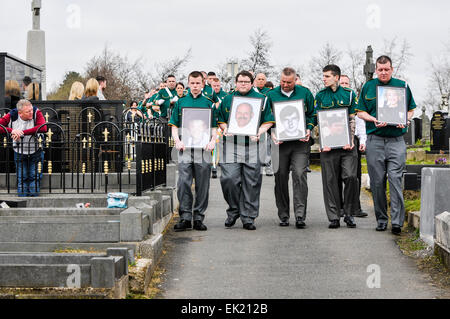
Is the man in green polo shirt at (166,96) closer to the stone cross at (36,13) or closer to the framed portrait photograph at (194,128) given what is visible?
the stone cross at (36,13)

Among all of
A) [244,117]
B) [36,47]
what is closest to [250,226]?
[244,117]

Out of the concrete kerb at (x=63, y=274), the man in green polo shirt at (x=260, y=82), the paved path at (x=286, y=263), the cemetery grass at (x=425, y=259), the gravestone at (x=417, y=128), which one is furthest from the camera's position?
the gravestone at (x=417, y=128)

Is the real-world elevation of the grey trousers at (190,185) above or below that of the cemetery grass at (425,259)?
above

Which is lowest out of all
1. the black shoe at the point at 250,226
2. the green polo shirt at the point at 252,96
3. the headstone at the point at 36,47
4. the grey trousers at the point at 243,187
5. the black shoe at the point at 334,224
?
the black shoe at the point at 250,226

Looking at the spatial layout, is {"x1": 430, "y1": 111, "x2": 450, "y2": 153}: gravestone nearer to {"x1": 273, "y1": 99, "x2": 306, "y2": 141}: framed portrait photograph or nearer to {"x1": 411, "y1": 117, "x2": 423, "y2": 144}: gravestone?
{"x1": 411, "y1": 117, "x2": 423, "y2": 144}: gravestone

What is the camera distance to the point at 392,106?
967cm

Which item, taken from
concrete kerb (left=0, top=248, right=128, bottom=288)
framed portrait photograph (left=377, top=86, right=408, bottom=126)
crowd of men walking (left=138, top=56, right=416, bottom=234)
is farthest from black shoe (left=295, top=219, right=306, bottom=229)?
concrete kerb (left=0, top=248, right=128, bottom=288)

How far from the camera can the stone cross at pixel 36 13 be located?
2061cm

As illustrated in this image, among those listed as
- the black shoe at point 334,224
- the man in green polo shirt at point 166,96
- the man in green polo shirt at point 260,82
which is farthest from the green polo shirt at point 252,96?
the man in green polo shirt at point 166,96

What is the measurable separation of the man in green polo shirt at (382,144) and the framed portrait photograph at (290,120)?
799 mm

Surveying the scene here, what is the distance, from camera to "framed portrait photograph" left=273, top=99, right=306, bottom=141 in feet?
32.7

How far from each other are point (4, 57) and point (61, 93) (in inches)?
1703
